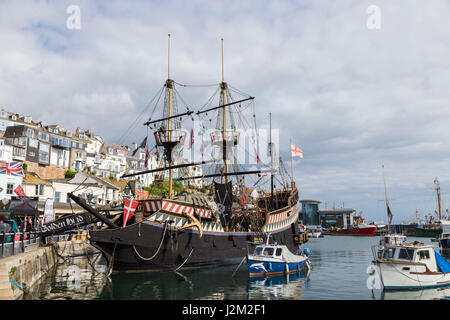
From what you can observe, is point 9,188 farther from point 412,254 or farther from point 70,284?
point 412,254

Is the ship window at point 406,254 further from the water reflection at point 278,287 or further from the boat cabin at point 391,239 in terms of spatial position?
the water reflection at point 278,287

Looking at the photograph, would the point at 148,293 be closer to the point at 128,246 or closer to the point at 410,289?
the point at 128,246

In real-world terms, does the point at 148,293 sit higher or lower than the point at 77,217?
lower

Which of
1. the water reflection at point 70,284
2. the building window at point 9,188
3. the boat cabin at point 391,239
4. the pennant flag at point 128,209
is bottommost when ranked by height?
the water reflection at point 70,284

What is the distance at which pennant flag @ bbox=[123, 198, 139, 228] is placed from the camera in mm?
26297

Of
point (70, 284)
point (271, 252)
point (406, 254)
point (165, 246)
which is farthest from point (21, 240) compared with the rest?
point (406, 254)

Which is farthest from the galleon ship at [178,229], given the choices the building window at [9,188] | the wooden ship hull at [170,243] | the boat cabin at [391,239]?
the building window at [9,188]

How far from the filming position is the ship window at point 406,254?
70.7 ft

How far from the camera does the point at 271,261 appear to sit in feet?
84.9

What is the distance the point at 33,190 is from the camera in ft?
169

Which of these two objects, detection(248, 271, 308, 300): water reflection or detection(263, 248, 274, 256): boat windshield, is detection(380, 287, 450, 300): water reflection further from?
detection(263, 248, 274, 256): boat windshield

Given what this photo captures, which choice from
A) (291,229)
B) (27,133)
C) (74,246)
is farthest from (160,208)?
(27,133)

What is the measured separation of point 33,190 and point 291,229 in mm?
38254

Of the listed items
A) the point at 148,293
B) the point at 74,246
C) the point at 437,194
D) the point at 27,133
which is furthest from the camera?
the point at 437,194
